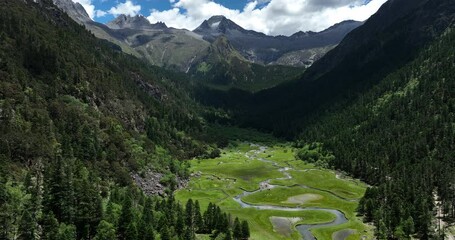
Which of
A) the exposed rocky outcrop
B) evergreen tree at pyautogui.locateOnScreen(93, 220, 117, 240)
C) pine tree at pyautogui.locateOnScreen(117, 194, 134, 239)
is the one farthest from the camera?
the exposed rocky outcrop

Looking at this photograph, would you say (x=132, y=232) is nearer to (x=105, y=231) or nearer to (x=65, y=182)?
(x=105, y=231)

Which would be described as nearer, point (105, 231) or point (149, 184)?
point (105, 231)

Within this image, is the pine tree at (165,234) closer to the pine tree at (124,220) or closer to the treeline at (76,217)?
the treeline at (76,217)

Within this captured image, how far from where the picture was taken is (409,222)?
136m

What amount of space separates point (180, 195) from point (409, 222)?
3808 inches

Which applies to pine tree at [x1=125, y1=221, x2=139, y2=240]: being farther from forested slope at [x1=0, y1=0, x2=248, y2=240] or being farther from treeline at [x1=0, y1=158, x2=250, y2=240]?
forested slope at [x1=0, y1=0, x2=248, y2=240]

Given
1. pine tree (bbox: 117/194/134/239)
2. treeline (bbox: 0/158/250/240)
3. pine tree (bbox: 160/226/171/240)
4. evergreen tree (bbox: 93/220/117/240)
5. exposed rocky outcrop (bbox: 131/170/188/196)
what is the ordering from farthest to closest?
1. exposed rocky outcrop (bbox: 131/170/188/196)
2. pine tree (bbox: 117/194/134/239)
3. pine tree (bbox: 160/226/171/240)
4. evergreen tree (bbox: 93/220/117/240)
5. treeline (bbox: 0/158/250/240)

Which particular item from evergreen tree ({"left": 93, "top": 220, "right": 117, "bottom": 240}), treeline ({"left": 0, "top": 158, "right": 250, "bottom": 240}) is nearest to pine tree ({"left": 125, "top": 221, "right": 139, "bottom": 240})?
treeline ({"left": 0, "top": 158, "right": 250, "bottom": 240})

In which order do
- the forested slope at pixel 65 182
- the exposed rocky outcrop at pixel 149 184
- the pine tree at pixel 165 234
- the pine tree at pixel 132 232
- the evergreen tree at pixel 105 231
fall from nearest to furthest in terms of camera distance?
the evergreen tree at pixel 105 231
the forested slope at pixel 65 182
the pine tree at pixel 132 232
the pine tree at pixel 165 234
the exposed rocky outcrop at pixel 149 184

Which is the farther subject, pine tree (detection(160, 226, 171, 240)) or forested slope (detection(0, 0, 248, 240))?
pine tree (detection(160, 226, 171, 240))

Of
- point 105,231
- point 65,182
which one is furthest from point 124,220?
point 65,182

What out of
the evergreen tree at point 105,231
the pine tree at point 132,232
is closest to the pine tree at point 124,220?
the pine tree at point 132,232

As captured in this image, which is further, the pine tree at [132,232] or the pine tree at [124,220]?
the pine tree at [124,220]

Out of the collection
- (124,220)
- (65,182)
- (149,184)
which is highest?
(149,184)
